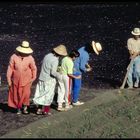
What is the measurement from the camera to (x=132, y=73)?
16188 millimetres

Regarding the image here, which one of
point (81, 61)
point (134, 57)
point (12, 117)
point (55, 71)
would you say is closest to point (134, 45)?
point (134, 57)

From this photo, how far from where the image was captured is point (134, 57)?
52.5ft

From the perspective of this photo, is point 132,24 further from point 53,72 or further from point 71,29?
point 53,72

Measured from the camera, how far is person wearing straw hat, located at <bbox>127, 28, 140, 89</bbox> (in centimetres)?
1590

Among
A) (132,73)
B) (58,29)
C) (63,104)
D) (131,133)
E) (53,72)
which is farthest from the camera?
(58,29)

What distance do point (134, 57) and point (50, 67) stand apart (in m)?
3.99

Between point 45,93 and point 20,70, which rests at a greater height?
point 20,70

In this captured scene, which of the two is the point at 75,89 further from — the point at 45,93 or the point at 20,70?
the point at 20,70

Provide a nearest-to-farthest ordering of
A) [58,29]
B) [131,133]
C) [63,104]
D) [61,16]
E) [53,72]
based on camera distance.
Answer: [131,133]
[53,72]
[63,104]
[58,29]
[61,16]

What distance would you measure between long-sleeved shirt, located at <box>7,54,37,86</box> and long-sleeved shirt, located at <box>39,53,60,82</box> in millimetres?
272

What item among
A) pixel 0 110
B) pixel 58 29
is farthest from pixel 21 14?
pixel 0 110

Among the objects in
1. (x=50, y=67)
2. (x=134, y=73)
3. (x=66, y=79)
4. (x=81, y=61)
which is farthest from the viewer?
(x=134, y=73)

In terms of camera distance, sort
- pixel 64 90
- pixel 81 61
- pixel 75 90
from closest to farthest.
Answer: pixel 64 90, pixel 81 61, pixel 75 90

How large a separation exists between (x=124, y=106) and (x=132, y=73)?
2975mm
